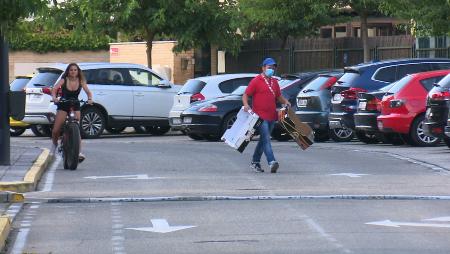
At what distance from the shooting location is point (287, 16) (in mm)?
35688

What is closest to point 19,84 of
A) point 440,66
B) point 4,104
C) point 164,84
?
point 164,84

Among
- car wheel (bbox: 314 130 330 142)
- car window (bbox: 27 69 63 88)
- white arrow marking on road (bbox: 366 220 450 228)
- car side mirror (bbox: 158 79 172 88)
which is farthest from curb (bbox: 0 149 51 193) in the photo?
car side mirror (bbox: 158 79 172 88)

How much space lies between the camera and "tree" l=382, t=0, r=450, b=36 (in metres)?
28.8

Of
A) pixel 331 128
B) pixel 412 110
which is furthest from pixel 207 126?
pixel 412 110

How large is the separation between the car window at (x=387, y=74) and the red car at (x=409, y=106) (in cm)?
182

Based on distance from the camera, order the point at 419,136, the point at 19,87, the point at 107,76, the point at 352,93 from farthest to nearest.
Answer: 1. the point at 19,87
2. the point at 107,76
3. the point at 352,93
4. the point at 419,136

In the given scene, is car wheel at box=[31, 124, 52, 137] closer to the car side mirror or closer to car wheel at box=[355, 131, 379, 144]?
the car side mirror

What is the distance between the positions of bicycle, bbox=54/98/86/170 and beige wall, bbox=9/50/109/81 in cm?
3310

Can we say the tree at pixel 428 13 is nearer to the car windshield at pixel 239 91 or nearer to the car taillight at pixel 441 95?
the car windshield at pixel 239 91

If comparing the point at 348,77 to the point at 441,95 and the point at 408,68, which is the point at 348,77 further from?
the point at 441,95

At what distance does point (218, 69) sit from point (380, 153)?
22.7 metres

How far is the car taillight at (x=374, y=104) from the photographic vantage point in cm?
2288

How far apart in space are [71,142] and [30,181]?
273 centimetres

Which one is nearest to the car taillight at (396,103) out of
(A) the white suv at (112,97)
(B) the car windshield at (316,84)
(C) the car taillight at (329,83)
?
(C) the car taillight at (329,83)
